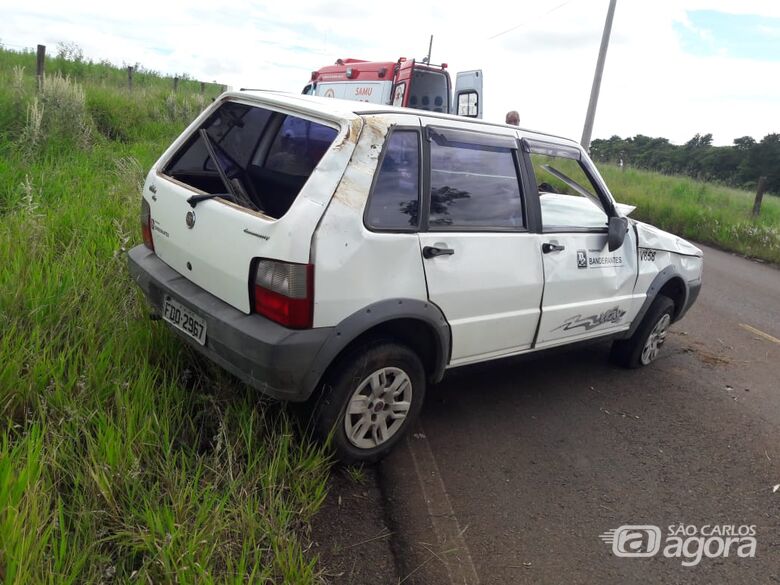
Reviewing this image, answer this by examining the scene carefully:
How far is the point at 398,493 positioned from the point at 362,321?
0.93 meters

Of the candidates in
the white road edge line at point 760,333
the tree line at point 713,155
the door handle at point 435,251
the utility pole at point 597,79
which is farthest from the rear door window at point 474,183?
the tree line at point 713,155

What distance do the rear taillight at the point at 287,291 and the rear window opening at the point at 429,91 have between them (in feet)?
32.9

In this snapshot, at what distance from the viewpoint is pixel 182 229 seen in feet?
10.4

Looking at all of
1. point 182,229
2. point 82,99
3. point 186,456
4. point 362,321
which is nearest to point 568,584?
point 362,321

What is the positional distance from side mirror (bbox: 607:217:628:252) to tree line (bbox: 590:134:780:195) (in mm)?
34316

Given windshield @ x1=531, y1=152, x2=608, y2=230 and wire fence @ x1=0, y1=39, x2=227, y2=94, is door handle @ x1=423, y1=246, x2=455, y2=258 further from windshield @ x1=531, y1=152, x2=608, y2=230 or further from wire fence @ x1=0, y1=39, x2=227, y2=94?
wire fence @ x1=0, y1=39, x2=227, y2=94

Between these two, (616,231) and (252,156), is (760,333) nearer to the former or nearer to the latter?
(616,231)

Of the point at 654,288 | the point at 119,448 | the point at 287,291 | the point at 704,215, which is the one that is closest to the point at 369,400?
the point at 287,291

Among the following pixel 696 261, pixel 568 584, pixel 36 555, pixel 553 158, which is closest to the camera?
pixel 36 555

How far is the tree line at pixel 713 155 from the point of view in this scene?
145ft

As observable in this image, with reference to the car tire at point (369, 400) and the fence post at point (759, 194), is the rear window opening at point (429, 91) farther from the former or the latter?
the car tire at point (369, 400)

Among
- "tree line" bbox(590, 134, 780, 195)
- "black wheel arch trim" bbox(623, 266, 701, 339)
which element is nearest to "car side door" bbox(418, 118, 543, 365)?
"black wheel arch trim" bbox(623, 266, 701, 339)

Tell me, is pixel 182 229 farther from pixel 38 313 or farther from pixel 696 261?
pixel 696 261

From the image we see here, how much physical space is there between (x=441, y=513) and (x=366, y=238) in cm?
136
